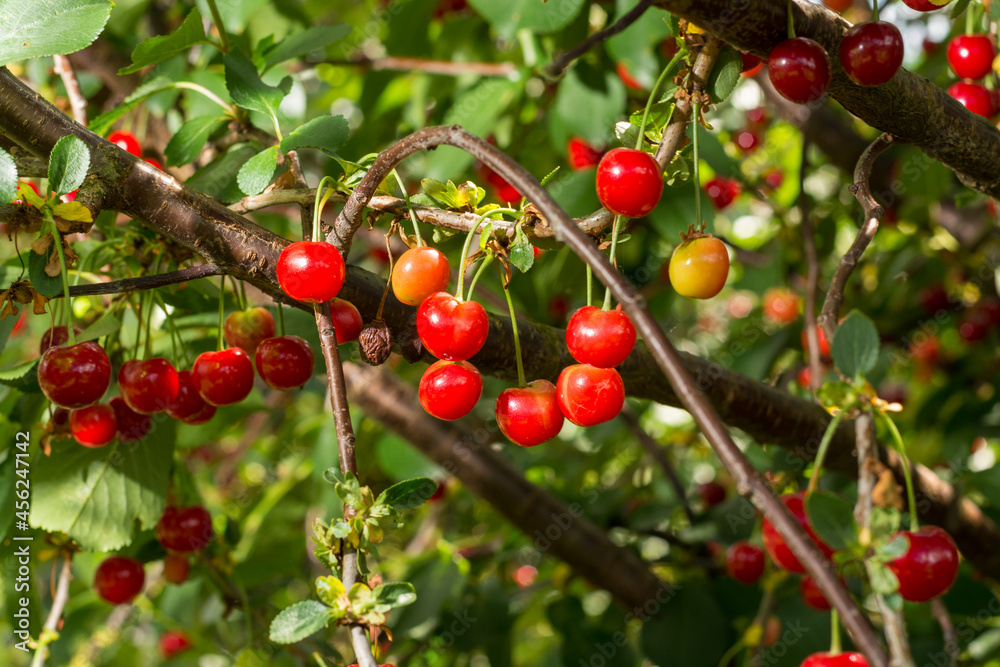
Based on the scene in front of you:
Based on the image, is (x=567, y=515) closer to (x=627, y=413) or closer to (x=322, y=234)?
(x=627, y=413)

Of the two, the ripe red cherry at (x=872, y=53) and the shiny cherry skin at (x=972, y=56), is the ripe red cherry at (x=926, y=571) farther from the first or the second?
the shiny cherry skin at (x=972, y=56)

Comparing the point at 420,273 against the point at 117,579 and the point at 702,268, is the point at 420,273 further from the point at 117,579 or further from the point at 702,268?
the point at 117,579

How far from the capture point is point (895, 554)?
1.73ft

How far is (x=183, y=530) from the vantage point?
1.12 m

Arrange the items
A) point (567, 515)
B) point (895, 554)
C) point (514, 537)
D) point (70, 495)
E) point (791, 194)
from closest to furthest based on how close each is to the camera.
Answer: point (895, 554)
point (70, 495)
point (567, 515)
point (514, 537)
point (791, 194)

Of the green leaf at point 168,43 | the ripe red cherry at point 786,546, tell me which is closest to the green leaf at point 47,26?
the green leaf at point 168,43

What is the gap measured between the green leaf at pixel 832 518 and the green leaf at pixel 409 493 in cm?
29

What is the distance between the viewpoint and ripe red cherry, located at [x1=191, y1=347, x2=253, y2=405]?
83 centimetres

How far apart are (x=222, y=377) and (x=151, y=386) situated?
0.09 m

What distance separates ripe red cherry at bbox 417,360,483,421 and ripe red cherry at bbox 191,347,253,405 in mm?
248

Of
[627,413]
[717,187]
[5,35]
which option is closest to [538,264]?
[627,413]

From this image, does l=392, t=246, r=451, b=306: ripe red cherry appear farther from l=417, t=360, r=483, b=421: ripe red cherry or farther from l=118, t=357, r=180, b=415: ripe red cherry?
l=118, t=357, r=180, b=415: ripe red cherry

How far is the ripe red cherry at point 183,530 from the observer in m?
1.12

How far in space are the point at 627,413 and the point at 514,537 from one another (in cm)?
41
